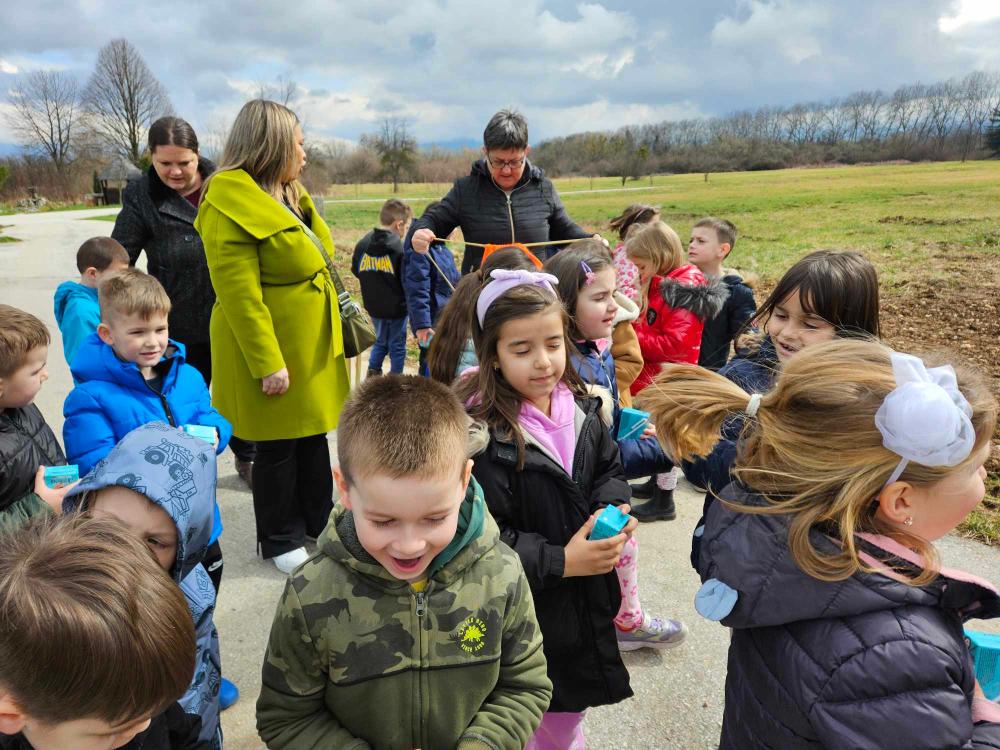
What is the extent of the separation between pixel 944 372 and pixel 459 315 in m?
1.50

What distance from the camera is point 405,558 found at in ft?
4.41

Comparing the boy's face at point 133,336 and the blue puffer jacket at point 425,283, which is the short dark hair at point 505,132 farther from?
the boy's face at point 133,336

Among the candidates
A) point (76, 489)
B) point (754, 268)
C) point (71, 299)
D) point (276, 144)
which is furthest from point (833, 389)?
point (754, 268)

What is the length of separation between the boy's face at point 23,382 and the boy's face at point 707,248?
3.55 metres

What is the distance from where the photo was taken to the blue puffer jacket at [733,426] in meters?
2.10

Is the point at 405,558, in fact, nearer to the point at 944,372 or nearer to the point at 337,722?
the point at 337,722

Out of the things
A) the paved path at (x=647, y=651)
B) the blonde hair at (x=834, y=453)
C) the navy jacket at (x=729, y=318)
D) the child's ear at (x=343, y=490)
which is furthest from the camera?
the navy jacket at (x=729, y=318)

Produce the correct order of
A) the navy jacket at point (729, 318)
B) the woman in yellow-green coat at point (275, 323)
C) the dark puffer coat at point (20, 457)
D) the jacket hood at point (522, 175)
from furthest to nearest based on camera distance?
the navy jacket at point (729, 318) < the jacket hood at point (522, 175) < the woman in yellow-green coat at point (275, 323) < the dark puffer coat at point (20, 457)

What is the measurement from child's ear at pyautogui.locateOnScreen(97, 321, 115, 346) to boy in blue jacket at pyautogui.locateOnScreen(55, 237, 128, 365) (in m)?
1.00

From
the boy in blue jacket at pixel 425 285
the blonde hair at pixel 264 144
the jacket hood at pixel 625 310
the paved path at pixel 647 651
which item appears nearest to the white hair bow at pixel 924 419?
the paved path at pixel 647 651

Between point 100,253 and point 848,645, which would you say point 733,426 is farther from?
point 100,253

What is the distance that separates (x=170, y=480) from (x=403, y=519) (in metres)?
0.76

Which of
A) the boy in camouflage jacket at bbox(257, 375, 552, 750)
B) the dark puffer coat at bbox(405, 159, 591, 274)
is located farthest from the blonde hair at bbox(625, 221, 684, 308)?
the boy in camouflage jacket at bbox(257, 375, 552, 750)

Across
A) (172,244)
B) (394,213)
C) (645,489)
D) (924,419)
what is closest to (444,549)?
(924,419)
